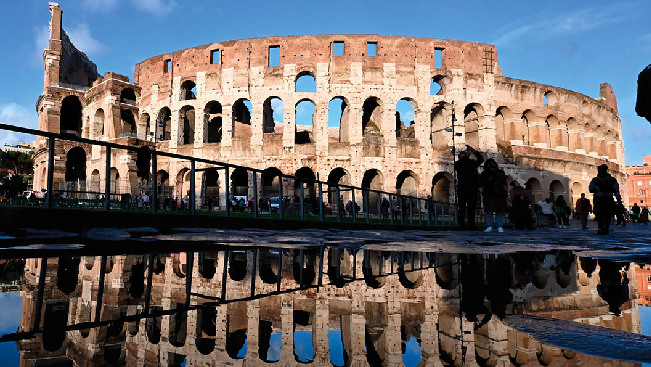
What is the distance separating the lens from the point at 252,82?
24.3 meters

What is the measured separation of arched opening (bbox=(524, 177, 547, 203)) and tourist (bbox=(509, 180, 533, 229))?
14.9 meters

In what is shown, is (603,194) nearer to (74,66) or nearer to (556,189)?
(556,189)

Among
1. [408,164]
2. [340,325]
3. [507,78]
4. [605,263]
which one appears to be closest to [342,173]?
[408,164]

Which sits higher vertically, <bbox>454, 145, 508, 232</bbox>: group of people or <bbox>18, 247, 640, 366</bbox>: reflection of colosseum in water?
<bbox>454, 145, 508, 232</bbox>: group of people

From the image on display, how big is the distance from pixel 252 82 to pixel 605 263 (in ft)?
75.7

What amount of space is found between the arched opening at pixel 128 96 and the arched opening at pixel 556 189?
1071 inches

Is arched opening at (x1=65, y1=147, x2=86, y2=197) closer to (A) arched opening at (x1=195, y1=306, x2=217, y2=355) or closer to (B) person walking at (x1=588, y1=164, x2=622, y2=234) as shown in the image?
(B) person walking at (x1=588, y1=164, x2=622, y2=234)

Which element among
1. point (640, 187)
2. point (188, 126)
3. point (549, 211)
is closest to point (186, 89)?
point (188, 126)

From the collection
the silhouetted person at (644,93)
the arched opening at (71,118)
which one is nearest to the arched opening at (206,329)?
the silhouetted person at (644,93)

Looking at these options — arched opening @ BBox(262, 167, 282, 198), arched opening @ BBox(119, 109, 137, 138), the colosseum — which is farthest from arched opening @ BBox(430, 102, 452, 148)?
arched opening @ BBox(119, 109, 137, 138)

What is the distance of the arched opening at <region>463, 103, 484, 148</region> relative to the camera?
81.5 ft

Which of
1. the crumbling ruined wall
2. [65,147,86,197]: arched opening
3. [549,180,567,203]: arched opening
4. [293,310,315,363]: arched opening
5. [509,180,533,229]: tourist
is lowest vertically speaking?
[293,310,315,363]: arched opening

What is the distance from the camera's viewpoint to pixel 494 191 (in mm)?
9727

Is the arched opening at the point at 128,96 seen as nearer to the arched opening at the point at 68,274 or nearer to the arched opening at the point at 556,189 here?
the arched opening at the point at 556,189
